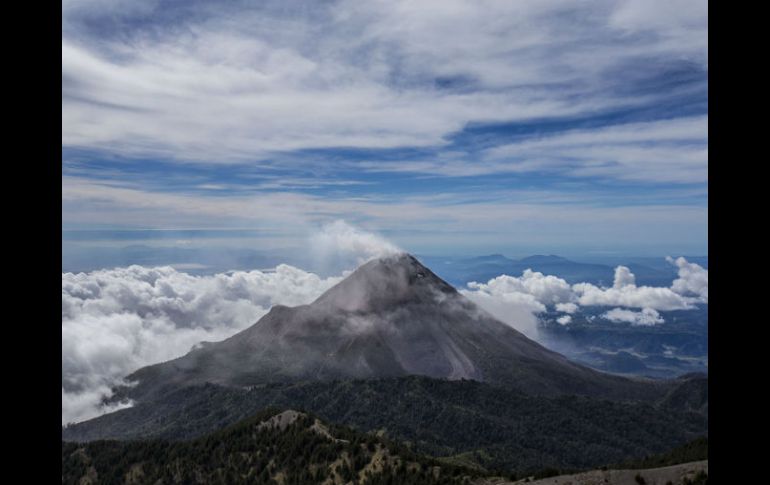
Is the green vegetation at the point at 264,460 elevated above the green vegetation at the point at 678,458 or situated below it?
below

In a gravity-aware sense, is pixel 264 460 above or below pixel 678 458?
below

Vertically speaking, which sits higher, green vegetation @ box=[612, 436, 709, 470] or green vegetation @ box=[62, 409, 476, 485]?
green vegetation @ box=[612, 436, 709, 470]

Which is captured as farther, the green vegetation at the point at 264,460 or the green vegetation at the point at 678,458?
the green vegetation at the point at 264,460

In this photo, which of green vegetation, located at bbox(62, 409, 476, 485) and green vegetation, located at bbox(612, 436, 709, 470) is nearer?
green vegetation, located at bbox(612, 436, 709, 470)

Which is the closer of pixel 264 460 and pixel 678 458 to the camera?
pixel 678 458

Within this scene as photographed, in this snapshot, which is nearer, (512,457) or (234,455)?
(234,455)
